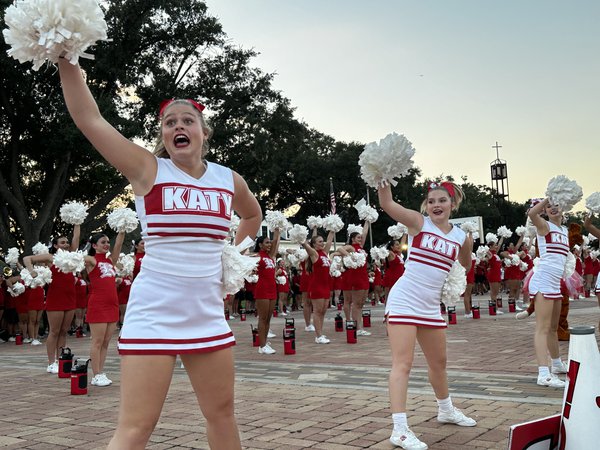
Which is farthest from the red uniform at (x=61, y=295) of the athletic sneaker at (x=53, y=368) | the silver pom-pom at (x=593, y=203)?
the silver pom-pom at (x=593, y=203)

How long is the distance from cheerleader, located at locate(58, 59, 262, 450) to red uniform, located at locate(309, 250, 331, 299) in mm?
9110

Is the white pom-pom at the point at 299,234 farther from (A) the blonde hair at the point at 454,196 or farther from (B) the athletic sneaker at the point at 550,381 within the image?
(A) the blonde hair at the point at 454,196

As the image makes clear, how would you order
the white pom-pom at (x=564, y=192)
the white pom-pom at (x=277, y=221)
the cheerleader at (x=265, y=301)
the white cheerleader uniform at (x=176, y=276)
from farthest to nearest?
the cheerleader at (x=265, y=301) → the white pom-pom at (x=277, y=221) → the white pom-pom at (x=564, y=192) → the white cheerleader uniform at (x=176, y=276)

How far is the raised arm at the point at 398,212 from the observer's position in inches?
190

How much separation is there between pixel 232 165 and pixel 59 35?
85.5 feet

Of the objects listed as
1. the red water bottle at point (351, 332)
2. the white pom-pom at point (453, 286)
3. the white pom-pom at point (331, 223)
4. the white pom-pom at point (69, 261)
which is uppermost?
the white pom-pom at point (331, 223)

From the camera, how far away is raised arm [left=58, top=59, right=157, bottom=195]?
2.71 metres

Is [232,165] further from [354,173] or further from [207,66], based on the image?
[354,173]

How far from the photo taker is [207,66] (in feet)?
91.8

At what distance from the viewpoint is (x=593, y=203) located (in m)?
7.97

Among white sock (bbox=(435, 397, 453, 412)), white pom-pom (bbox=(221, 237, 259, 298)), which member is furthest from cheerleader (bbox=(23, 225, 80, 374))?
white pom-pom (bbox=(221, 237, 259, 298))

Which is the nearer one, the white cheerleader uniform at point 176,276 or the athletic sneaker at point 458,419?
Result: the white cheerleader uniform at point 176,276

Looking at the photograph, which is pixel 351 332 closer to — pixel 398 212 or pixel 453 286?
pixel 453 286

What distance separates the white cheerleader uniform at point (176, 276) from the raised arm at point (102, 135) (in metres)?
0.07
